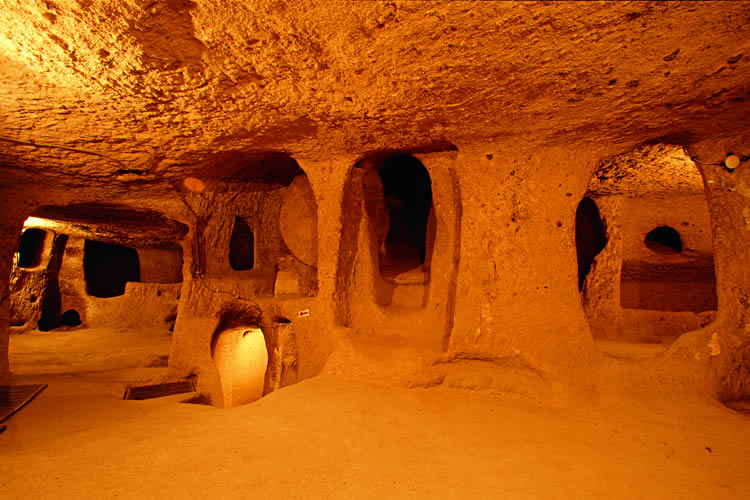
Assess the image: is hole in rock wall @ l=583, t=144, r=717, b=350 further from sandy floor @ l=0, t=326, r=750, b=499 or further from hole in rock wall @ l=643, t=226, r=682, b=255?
sandy floor @ l=0, t=326, r=750, b=499

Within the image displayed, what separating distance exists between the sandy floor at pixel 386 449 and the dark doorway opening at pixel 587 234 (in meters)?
3.68

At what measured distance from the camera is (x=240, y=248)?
676 cm

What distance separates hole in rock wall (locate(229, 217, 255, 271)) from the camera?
666 centimetres

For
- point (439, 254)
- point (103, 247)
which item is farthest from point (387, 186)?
point (103, 247)

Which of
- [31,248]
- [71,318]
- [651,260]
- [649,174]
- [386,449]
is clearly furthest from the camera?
[71,318]

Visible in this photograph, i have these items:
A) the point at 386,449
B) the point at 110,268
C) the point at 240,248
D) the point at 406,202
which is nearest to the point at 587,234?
the point at 406,202

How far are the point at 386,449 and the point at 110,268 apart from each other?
35.9 feet

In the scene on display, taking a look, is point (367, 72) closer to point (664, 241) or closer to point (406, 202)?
point (406, 202)

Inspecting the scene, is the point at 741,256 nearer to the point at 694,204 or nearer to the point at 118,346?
the point at 694,204

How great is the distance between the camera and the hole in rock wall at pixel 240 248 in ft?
21.9

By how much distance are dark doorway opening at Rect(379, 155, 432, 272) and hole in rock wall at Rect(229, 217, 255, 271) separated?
2556mm

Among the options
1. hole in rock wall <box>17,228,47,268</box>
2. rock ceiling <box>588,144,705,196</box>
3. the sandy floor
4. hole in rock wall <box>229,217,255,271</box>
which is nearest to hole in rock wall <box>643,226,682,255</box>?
rock ceiling <box>588,144,705,196</box>

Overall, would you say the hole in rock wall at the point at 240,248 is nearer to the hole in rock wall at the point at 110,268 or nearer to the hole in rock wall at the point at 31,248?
the hole in rock wall at the point at 31,248

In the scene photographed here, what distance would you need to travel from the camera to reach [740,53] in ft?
5.65
